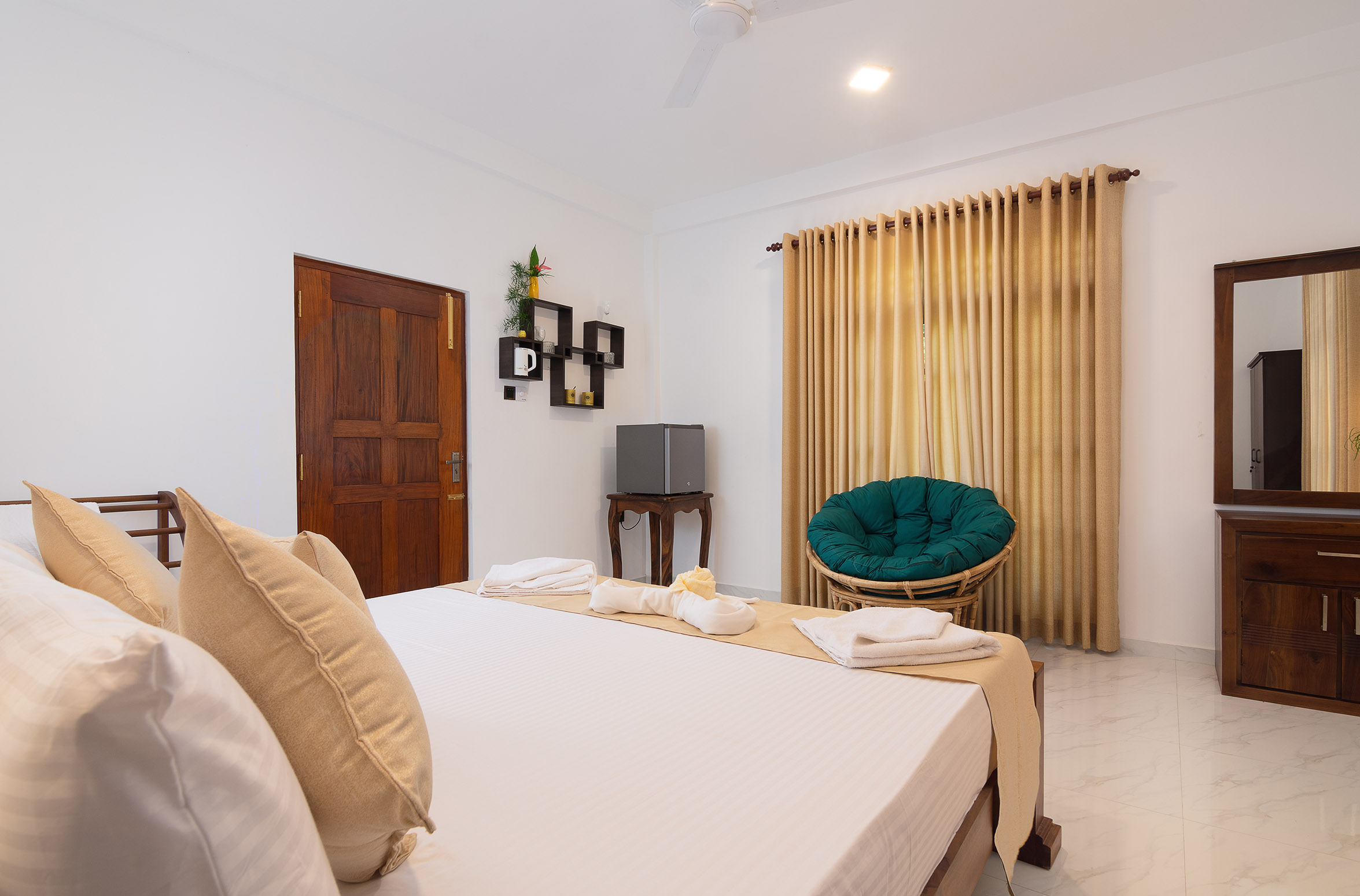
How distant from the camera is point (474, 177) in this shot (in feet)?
12.9

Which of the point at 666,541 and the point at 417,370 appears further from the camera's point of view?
the point at 666,541

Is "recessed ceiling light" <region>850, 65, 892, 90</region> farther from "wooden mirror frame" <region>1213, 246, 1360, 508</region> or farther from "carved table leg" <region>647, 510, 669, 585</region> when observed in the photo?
"carved table leg" <region>647, 510, 669, 585</region>

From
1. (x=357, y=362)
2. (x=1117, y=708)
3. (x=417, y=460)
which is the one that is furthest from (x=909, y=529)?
(x=357, y=362)

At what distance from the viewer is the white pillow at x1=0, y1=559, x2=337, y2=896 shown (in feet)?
1.32

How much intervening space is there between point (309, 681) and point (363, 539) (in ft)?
9.73

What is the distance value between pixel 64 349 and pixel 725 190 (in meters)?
3.75

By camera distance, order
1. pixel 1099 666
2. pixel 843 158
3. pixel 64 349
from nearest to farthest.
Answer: pixel 64 349
pixel 1099 666
pixel 843 158

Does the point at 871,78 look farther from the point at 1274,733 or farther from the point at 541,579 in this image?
the point at 1274,733

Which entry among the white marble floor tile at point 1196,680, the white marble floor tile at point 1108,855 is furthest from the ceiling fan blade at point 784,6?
the white marble floor tile at point 1196,680

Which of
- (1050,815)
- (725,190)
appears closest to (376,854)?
(1050,815)

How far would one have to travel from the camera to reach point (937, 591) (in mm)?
3014

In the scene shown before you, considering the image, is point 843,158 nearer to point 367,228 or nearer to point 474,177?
point 474,177

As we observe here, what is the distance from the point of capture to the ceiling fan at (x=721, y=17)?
2.22 meters

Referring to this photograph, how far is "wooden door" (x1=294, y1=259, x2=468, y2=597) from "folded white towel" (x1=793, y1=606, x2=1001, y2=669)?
258cm
